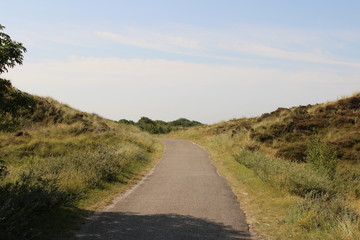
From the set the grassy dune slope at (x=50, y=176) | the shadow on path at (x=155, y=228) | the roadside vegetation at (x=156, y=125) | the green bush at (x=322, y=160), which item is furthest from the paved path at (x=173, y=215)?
the roadside vegetation at (x=156, y=125)

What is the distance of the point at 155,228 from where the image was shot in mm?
6973

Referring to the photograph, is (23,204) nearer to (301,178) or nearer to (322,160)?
(301,178)

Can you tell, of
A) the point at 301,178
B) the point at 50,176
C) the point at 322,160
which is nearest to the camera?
the point at 50,176

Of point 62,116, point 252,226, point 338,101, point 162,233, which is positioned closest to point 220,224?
point 252,226

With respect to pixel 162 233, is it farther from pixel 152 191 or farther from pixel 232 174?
pixel 232 174

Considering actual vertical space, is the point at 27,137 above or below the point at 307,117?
below

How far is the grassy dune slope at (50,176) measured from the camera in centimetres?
645

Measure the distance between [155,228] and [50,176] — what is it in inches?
183

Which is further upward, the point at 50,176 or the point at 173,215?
the point at 50,176

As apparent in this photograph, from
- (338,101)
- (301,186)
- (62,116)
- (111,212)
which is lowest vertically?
(111,212)

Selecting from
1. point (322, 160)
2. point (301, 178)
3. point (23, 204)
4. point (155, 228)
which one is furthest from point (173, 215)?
point (322, 160)

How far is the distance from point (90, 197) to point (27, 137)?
1599 centimetres

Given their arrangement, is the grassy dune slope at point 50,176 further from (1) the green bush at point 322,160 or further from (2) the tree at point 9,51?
(1) the green bush at point 322,160

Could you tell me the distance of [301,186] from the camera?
10922mm
